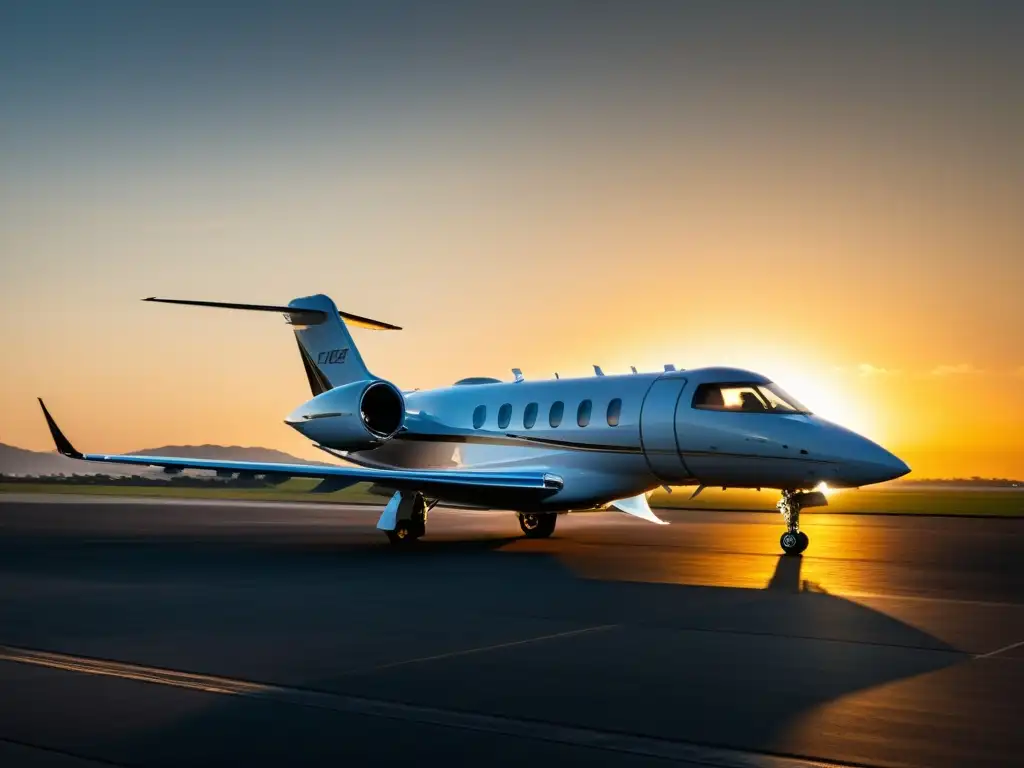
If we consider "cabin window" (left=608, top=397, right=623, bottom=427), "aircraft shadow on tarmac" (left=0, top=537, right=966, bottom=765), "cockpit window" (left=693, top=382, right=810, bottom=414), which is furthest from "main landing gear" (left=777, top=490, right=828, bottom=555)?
"aircraft shadow on tarmac" (left=0, top=537, right=966, bottom=765)

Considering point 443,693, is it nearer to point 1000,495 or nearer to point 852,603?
point 852,603

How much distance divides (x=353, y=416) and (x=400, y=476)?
2691 millimetres

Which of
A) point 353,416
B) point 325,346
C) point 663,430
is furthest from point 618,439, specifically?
point 325,346

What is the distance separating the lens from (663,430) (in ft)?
60.0

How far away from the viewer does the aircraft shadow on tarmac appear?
5785 mm

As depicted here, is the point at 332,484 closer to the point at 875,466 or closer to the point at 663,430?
the point at 663,430

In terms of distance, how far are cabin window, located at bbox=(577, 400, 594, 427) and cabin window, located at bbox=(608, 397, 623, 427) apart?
0.50 metres

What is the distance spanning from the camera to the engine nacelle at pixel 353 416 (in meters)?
20.9

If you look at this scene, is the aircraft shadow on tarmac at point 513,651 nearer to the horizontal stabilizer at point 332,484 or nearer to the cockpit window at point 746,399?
the cockpit window at point 746,399

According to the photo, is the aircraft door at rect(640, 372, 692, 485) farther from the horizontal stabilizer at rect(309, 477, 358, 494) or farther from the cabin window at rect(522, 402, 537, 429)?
the horizontal stabilizer at rect(309, 477, 358, 494)

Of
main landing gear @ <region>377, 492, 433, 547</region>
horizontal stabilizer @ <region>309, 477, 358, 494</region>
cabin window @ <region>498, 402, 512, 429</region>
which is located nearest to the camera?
horizontal stabilizer @ <region>309, 477, 358, 494</region>

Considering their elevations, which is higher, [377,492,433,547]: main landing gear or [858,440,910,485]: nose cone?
[858,440,910,485]: nose cone

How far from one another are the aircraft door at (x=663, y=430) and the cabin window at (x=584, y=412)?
1.31m

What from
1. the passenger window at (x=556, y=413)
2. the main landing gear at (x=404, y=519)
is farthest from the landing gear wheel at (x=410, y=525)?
the passenger window at (x=556, y=413)
